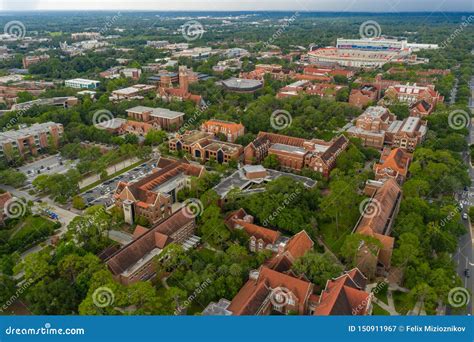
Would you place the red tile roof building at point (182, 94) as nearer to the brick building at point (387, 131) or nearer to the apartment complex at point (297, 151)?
the apartment complex at point (297, 151)

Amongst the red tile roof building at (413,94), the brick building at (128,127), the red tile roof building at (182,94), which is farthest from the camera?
the red tile roof building at (182,94)

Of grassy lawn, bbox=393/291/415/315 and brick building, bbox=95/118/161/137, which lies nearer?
grassy lawn, bbox=393/291/415/315

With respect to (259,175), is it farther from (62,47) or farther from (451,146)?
(62,47)

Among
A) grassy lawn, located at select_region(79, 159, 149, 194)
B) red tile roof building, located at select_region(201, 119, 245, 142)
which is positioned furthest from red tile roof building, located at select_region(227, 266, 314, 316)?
red tile roof building, located at select_region(201, 119, 245, 142)

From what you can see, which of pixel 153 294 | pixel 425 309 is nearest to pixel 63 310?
pixel 153 294

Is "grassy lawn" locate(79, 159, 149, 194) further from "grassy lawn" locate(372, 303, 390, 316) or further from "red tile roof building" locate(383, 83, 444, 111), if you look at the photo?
"red tile roof building" locate(383, 83, 444, 111)

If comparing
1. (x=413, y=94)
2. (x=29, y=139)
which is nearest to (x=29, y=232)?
(x=29, y=139)

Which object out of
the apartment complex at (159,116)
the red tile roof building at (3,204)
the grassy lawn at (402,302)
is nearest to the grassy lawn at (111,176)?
the red tile roof building at (3,204)
